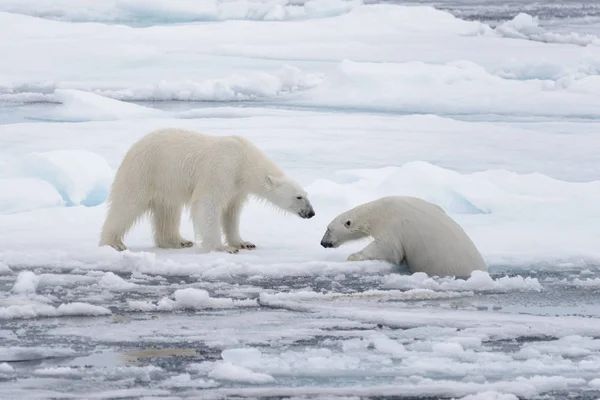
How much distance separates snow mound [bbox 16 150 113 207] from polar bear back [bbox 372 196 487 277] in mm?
2776

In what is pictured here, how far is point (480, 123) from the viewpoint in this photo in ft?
38.5

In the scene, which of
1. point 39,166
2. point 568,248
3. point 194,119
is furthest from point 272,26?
point 568,248

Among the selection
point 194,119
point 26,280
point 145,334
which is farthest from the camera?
point 194,119

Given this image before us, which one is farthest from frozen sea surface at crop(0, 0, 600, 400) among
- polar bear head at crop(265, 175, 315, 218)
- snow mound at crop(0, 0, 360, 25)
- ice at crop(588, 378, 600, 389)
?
snow mound at crop(0, 0, 360, 25)

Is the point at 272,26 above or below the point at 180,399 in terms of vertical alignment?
above

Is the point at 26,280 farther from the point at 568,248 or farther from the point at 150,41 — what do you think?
the point at 150,41

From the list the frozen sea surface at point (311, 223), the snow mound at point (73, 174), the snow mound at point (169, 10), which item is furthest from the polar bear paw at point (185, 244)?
the snow mound at point (169, 10)

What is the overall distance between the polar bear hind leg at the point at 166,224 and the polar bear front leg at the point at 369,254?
3.60ft

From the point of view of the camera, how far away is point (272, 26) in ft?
62.2

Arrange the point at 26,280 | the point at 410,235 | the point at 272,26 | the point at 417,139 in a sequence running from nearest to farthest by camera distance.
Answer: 1. the point at 26,280
2. the point at 410,235
3. the point at 417,139
4. the point at 272,26

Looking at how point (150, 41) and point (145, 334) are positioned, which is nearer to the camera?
point (145, 334)

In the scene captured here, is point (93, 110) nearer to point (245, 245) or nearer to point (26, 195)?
point (26, 195)

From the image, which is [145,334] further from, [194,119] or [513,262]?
[194,119]

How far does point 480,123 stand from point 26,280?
7776 mm
